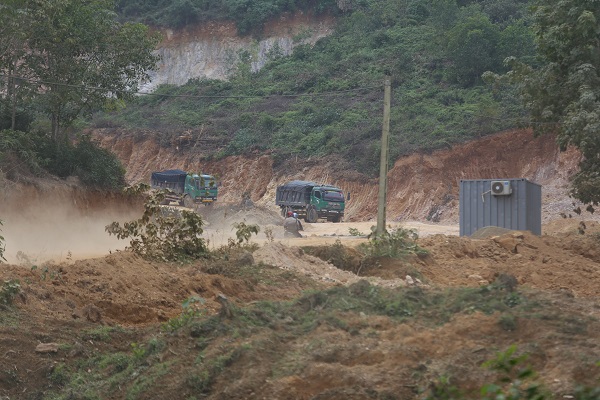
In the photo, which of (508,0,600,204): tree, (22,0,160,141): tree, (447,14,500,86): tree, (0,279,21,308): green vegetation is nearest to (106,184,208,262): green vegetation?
(0,279,21,308): green vegetation

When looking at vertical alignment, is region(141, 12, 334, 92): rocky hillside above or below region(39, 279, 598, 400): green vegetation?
above

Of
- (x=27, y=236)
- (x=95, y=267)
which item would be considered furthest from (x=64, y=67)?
(x=95, y=267)

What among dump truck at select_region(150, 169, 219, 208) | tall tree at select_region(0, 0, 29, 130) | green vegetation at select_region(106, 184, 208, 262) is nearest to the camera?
green vegetation at select_region(106, 184, 208, 262)

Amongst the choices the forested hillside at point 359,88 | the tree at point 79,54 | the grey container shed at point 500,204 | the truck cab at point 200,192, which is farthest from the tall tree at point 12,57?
the forested hillside at point 359,88

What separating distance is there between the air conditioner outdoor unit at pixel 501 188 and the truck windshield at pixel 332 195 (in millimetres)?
20875

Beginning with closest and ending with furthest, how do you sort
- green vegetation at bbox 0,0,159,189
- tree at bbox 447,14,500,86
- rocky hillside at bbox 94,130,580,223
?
1. green vegetation at bbox 0,0,159,189
2. rocky hillside at bbox 94,130,580,223
3. tree at bbox 447,14,500,86

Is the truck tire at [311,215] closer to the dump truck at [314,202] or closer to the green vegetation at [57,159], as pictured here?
the dump truck at [314,202]

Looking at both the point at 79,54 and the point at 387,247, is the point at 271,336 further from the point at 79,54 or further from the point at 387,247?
the point at 79,54

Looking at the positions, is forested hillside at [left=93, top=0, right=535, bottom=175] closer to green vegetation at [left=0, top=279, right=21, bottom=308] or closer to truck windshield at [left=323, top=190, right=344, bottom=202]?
truck windshield at [left=323, top=190, right=344, bottom=202]

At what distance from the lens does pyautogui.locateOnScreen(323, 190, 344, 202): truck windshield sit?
1885 inches

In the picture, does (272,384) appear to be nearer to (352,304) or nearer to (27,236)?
(352,304)

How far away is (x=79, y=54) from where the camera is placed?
1328 inches

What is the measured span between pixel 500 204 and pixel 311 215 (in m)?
20.9

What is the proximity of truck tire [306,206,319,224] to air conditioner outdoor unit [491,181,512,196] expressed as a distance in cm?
2110
